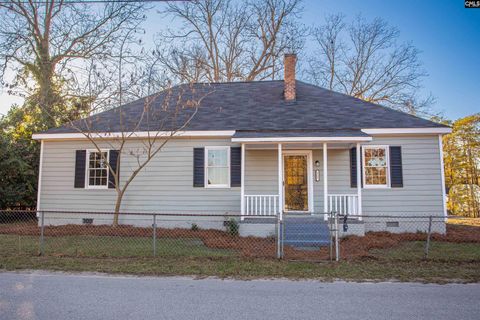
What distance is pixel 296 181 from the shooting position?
10938 millimetres

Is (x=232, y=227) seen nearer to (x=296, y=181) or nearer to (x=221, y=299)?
(x=296, y=181)

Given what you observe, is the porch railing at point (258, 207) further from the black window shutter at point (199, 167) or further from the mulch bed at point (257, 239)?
the black window shutter at point (199, 167)

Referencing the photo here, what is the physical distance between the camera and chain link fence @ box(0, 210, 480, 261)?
6953 mm

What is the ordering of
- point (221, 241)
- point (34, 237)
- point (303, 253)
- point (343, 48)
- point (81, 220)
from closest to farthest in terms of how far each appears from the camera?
point (303, 253) → point (221, 241) → point (34, 237) → point (81, 220) → point (343, 48)

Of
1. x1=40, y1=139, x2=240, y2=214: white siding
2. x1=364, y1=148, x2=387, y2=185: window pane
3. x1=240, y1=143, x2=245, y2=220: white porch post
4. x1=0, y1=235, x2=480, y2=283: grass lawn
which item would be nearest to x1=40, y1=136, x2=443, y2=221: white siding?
x1=40, y1=139, x2=240, y2=214: white siding

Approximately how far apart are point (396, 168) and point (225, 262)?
7175 millimetres

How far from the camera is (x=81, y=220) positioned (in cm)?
1136

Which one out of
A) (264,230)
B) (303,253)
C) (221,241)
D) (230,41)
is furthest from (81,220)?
(230,41)

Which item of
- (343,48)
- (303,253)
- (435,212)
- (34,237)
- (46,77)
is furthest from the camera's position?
(343,48)

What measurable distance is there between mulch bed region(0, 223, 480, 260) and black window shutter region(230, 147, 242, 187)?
1775 mm

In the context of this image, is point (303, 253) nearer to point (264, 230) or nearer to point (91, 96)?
point (264, 230)

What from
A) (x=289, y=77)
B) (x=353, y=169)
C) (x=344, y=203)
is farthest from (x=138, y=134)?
(x=353, y=169)

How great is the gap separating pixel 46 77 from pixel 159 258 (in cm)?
1749

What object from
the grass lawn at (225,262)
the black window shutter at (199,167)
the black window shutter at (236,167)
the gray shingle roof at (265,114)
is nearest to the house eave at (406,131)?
the gray shingle roof at (265,114)
